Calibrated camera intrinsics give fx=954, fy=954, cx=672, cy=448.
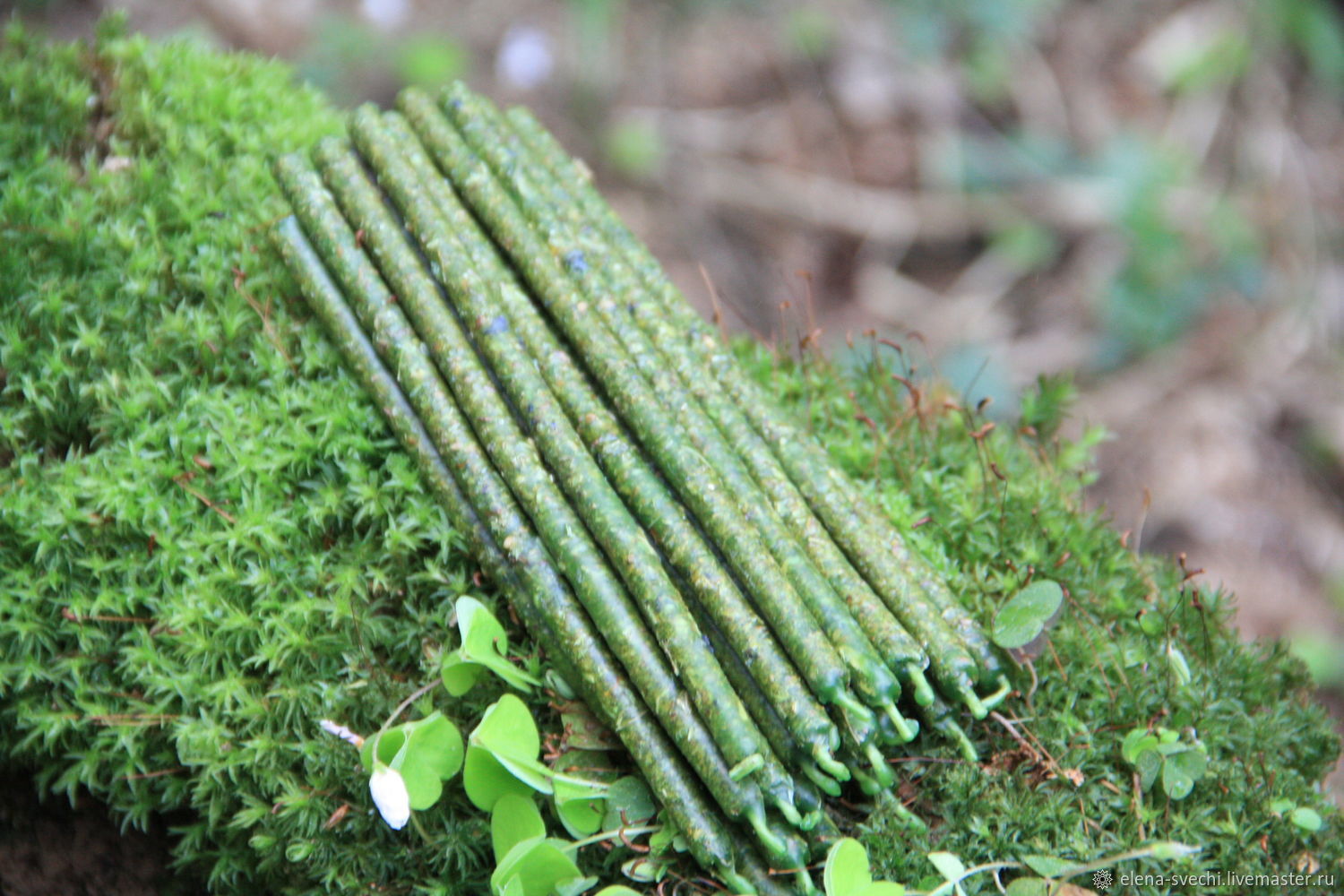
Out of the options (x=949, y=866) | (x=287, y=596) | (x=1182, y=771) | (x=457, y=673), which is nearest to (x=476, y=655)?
(x=457, y=673)

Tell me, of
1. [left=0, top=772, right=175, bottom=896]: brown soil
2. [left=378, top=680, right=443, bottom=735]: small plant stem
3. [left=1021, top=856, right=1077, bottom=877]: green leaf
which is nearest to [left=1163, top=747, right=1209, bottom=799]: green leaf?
[left=1021, top=856, right=1077, bottom=877]: green leaf

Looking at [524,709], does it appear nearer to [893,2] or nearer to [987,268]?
[987,268]

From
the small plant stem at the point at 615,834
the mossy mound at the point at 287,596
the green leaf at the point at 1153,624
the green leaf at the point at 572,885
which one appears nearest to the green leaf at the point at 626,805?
the small plant stem at the point at 615,834

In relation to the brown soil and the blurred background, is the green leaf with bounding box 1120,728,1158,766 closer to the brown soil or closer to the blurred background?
the brown soil

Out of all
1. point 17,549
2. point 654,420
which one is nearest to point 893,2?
point 654,420

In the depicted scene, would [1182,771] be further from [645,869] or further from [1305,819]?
[645,869]

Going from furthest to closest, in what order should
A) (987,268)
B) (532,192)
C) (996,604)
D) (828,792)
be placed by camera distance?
(987,268) → (532,192) → (996,604) → (828,792)

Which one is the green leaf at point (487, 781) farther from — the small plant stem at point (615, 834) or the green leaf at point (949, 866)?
the green leaf at point (949, 866)
